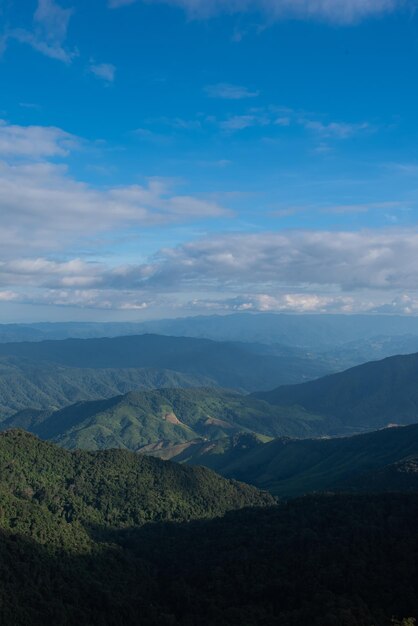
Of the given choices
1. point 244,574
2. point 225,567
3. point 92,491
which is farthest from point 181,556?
point 92,491

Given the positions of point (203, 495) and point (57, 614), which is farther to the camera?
point (203, 495)

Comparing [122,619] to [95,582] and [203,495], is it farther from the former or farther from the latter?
[203,495]

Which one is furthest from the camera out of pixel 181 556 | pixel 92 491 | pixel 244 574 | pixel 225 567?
pixel 92 491

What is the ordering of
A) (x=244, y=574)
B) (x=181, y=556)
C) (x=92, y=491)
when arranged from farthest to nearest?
(x=92, y=491) → (x=181, y=556) → (x=244, y=574)

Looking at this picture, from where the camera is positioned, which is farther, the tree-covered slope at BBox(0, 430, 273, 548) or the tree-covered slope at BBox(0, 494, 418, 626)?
the tree-covered slope at BBox(0, 430, 273, 548)

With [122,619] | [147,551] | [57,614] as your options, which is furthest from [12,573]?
[147,551]

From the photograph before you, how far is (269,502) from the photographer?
19238 centimetres

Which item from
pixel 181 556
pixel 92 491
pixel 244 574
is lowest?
pixel 181 556

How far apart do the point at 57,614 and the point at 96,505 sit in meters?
66.5

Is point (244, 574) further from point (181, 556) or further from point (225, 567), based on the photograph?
point (181, 556)

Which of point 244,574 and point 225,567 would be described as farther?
point 225,567

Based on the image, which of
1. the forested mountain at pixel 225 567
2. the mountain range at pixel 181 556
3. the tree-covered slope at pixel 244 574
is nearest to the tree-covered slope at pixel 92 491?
the mountain range at pixel 181 556

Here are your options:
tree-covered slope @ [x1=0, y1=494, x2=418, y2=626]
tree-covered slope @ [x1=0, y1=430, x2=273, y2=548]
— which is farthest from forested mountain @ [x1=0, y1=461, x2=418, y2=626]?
tree-covered slope @ [x1=0, y1=430, x2=273, y2=548]

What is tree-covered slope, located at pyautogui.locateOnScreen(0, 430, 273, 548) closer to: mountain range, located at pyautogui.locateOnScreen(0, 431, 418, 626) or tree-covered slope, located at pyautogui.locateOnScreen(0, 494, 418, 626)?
mountain range, located at pyautogui.locateOnScreen(0, 431, 418, 626)
